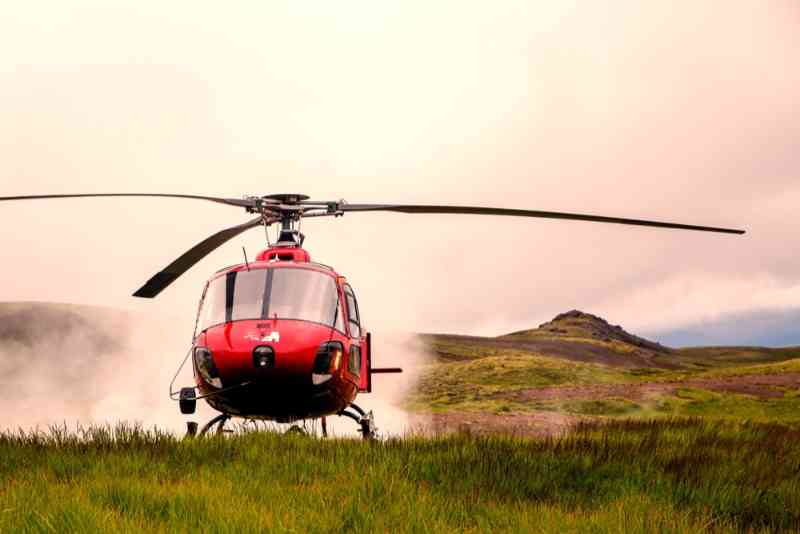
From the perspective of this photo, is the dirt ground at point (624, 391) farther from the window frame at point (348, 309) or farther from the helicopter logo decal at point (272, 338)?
the helicopter logo decal at point (272, 338)

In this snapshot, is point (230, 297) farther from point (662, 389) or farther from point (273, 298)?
point (662, 389)

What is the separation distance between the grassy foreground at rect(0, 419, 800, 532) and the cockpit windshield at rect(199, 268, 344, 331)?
6.34 feet

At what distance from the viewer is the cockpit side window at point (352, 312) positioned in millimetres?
12033

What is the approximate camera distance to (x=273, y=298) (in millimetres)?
11031

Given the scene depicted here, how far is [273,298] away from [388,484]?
466 centimetres

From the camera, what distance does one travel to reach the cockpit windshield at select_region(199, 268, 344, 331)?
11.0m

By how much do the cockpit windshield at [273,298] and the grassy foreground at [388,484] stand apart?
193 centimetres

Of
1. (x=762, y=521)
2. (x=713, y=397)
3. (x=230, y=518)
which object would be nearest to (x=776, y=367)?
(x=713, y=397)

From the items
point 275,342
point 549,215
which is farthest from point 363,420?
point 549,215

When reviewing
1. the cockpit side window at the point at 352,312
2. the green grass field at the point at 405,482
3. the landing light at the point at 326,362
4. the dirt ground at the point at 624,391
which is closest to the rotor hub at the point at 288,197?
the cockpit side window at the point at 352,312

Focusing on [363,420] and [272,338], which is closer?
[272,338]

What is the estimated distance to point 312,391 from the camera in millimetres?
10992

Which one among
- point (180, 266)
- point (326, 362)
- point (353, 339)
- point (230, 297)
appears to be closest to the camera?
point (326, 362)

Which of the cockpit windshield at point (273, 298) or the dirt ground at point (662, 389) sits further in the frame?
the dirt ground at point (662, 389)
